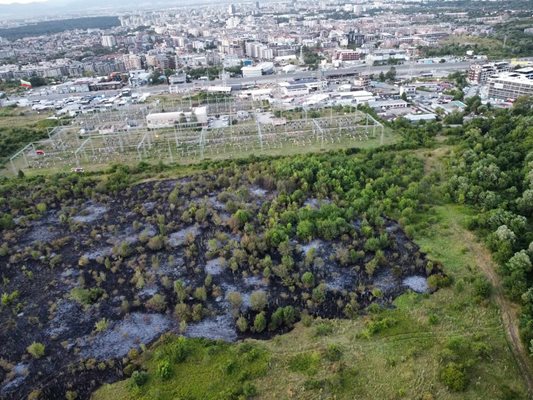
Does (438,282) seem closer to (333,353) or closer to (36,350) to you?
(333,353)

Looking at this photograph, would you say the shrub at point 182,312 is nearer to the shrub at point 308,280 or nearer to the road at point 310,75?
the shrub at point 308,280

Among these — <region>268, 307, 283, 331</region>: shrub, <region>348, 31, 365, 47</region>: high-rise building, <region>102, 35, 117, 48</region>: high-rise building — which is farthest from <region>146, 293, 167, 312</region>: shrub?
<region>102, 35, 117, 48</region>: high-rise building

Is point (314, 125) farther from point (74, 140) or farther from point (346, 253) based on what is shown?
point (74, 140)

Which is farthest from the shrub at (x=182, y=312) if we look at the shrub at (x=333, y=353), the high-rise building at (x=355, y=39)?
the high-rise building at (x=355, y=39)

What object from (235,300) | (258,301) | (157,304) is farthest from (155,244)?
(258,301)

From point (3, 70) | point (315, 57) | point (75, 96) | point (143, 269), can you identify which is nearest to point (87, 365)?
point (143, 269)

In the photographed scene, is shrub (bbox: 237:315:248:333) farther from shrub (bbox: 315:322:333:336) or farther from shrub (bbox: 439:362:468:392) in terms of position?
shrub (bbox: 439:362:468:392)
